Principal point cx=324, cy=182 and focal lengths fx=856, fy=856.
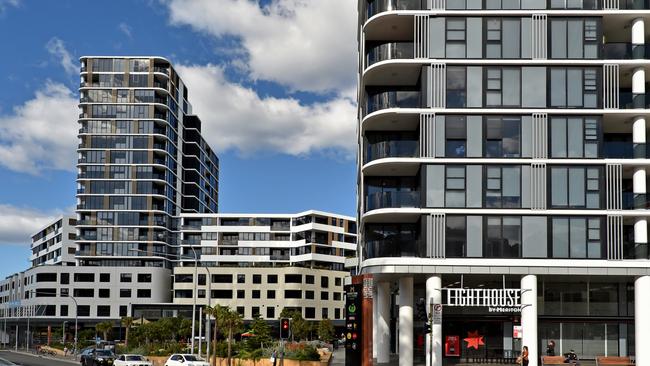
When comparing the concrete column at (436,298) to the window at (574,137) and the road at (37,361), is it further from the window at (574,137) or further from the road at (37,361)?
the road at (37,361)

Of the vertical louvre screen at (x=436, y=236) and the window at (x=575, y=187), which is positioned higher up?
the window at (x=575, y=187)

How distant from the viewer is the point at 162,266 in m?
140

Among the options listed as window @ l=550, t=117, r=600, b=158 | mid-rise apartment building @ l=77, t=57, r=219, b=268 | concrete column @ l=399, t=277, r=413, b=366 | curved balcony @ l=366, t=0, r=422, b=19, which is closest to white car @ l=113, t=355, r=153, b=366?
concrete column @ l=399, t=277, r=413, b=366

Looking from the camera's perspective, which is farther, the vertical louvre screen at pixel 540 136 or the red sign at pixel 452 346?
the red sign at pixel 452 346

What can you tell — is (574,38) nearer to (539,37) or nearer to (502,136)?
(539,37)

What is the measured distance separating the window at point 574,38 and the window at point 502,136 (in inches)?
185

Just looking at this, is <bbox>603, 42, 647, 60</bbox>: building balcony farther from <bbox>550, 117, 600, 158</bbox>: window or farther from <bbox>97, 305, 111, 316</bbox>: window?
<bbox>97, 305, 111, 316</bbox>: window

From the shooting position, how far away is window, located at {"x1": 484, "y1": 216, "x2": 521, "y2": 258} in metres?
48.5

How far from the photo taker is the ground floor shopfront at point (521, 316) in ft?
160

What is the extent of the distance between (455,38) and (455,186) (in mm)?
8819

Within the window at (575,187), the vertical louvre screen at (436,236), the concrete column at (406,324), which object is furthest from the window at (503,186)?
the concrete column at (406,324)

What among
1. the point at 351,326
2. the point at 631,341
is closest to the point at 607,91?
the point at 631,341

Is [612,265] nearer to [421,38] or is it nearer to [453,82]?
[453,82]

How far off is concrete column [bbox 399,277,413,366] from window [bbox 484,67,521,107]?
11.8 m
